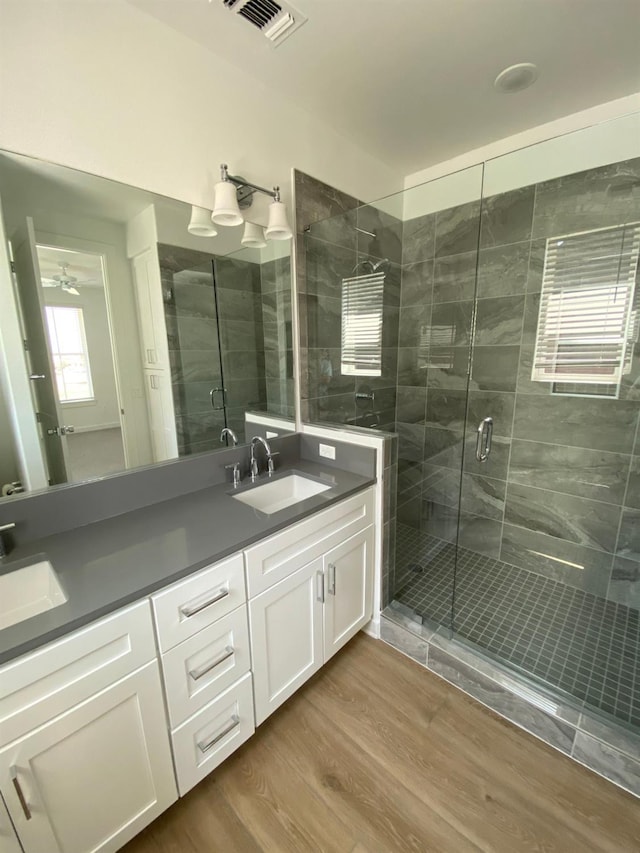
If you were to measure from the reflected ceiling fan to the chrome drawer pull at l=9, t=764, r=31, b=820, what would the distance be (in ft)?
4.43

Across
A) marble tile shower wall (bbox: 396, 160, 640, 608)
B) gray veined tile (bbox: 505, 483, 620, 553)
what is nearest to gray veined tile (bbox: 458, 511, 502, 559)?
marble tile shower wall (bbox: 396, 160, 640, 608)

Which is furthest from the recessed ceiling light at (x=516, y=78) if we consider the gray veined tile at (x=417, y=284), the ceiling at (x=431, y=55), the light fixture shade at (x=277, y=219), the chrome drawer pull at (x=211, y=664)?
the chrome drawer pull at (x=211, y=664)

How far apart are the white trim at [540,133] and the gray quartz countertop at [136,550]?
2.36 metres

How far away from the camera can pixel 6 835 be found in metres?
0.80

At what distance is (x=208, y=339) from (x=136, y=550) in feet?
3.25

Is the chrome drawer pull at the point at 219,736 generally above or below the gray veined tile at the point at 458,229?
below

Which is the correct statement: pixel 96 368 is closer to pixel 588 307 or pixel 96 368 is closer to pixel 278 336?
pixel 278 336

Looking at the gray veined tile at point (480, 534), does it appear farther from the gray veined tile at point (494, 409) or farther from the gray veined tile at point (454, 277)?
the gray veined tile at point (454, 277)

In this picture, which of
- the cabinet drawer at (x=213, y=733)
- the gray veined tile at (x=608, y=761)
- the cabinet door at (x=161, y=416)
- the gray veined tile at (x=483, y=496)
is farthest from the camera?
the gray veined tile at (x=483, y=496)

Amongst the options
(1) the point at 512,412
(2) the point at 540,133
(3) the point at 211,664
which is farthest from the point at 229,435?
(2) the point at 540,133

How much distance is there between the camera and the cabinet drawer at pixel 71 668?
0.78 meters

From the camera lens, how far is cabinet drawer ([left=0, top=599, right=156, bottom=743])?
779 millimetres

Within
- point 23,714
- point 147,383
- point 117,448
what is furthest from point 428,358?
point 23,714

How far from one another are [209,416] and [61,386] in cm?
61
